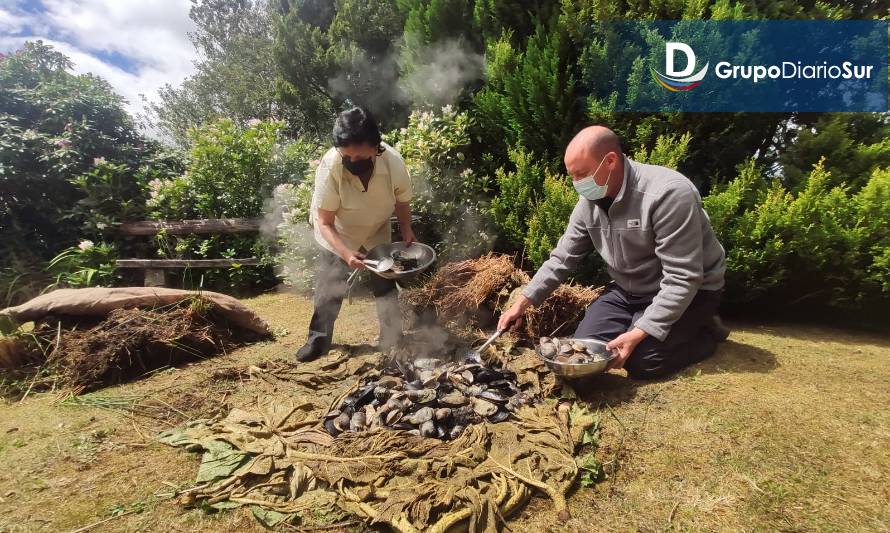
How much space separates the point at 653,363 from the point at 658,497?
110 cm

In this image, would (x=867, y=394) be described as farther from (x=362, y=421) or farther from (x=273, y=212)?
(x=273, y=212)

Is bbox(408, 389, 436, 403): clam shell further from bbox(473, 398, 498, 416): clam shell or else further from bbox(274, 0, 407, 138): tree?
bbox(274, 0, 407, 138): tree

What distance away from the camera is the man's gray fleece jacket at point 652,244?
2.70 metres

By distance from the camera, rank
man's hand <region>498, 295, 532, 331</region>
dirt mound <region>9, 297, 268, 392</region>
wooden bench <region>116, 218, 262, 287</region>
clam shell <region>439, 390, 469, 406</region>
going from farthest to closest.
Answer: wooden bench <region>116, 218, 262, 287</region>
dirt mound <region>9, 297, 268, 392</region>
man's hand <region>498, 295, 532, 331</region>
clam shell <region>439, 390, 469, 406</region>

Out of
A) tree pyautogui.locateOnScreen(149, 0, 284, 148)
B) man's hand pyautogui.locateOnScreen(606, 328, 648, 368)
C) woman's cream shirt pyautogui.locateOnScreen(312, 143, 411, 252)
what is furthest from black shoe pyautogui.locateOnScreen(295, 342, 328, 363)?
tree pyautogui.locateOnScreen(149, 0, 284, 148)

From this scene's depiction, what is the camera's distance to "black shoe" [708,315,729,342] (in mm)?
3249

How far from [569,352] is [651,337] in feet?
2.04

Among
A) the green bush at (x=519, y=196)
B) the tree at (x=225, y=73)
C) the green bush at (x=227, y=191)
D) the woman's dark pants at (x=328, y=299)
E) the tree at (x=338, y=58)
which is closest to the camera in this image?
the woman's dark pants at (x=328, y=299)

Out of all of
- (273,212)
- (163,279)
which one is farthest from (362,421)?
(163,279)

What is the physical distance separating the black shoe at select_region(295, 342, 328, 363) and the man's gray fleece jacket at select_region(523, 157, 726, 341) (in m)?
2.00

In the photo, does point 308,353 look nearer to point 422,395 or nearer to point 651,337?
point 422,395

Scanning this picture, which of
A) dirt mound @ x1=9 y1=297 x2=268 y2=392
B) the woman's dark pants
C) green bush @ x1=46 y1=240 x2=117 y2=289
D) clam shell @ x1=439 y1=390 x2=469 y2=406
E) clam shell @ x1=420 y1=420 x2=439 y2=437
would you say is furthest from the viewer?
green bush @ x1=46 y1=240 x2=117 y2=289

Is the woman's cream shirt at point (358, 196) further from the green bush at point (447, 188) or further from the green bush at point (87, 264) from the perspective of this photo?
the green bush at point (87, 264)

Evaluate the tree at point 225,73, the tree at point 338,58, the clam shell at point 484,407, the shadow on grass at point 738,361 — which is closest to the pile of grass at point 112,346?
the clam shell at point 484,407
